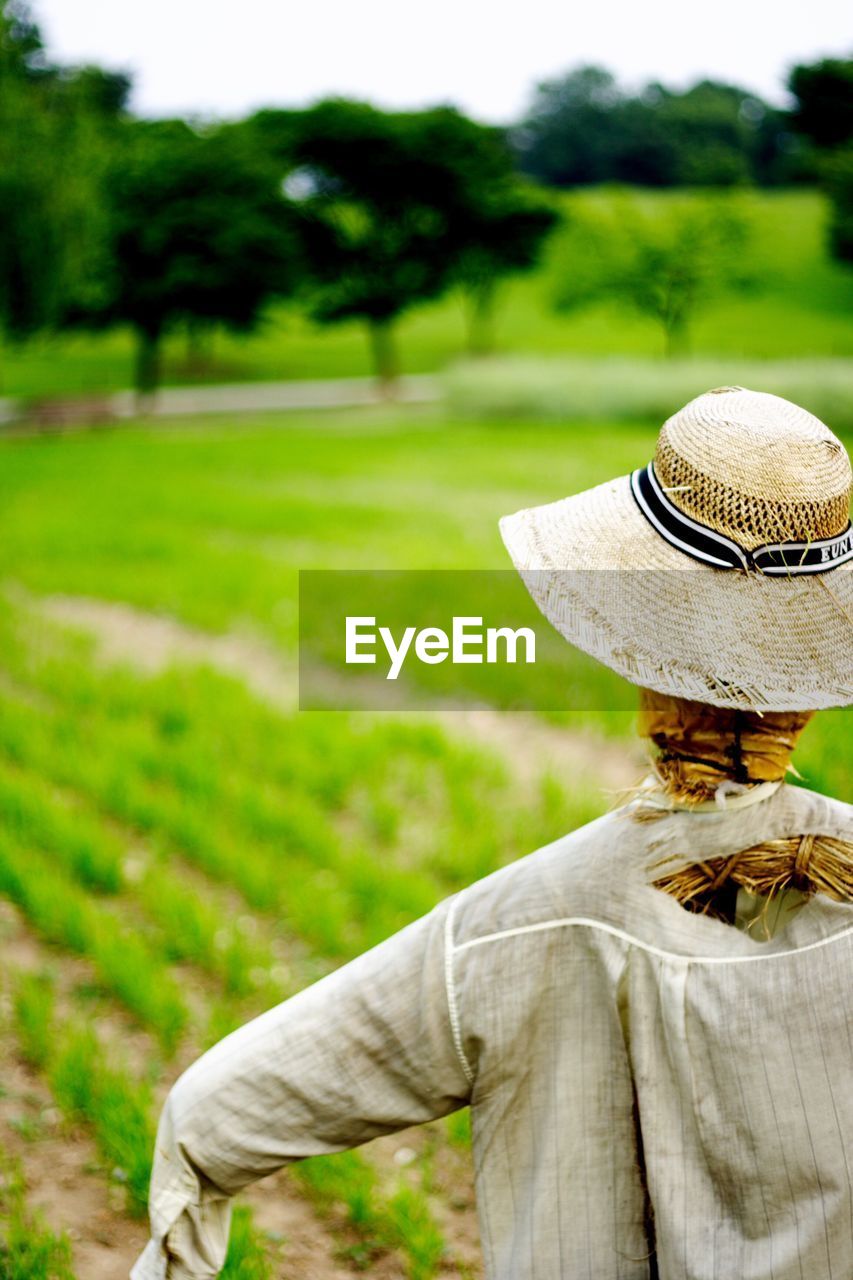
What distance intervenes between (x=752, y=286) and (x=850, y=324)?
8525mm

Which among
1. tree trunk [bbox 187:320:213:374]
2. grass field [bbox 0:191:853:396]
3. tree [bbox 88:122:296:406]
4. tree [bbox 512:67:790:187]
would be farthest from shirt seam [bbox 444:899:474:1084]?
tree trunk [bbox 187:320:213:374]

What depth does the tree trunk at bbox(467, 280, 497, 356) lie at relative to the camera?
1423 inches

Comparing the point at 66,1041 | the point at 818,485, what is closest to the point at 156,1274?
the point at 818,485

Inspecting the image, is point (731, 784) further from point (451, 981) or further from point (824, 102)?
point (824, 102)

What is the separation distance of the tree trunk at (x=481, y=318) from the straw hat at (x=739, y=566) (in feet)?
117

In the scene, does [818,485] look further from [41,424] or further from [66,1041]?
[41,424]

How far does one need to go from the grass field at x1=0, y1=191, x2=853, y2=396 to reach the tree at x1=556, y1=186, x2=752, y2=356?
0.61 m

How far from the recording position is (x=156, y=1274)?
151 centimetres

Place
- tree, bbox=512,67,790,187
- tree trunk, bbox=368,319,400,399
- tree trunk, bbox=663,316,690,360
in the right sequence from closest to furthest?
tree trunk, bbox=663,316,690,360, tree trunk, bbox=368,319,400,399, tree, bbox=512,67,790,187

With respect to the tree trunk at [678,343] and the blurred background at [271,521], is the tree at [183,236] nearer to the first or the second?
the blurred background at [271,521]

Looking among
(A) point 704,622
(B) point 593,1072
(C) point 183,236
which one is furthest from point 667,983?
(C) point 183,236

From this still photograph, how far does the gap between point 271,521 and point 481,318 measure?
28881 millimetres

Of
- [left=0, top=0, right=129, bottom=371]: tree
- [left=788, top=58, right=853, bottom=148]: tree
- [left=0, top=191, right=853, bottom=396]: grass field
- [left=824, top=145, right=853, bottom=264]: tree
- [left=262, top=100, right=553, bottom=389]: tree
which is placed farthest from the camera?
[left=788, top=58, right=853, bottom=148]: tree

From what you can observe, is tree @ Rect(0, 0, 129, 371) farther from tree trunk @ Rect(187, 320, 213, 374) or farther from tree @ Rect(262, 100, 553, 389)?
tree @ Rect(262, 100, 553, 389)
